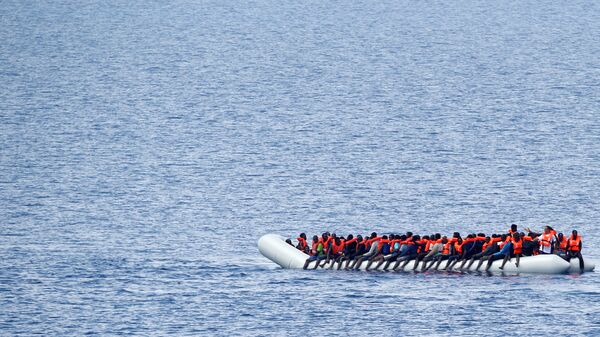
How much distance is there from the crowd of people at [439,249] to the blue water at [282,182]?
0.85 meters

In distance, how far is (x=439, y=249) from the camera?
80.6 metres

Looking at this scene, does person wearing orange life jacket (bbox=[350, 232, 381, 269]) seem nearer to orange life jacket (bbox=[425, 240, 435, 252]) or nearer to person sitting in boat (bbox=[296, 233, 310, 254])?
orange life jacket (bbox=[425, 240, 435, 252])

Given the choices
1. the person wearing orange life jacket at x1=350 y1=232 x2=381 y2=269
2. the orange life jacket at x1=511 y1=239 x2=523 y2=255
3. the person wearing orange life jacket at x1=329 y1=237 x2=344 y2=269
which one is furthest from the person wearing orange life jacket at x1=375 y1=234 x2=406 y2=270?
the orange life jacket at x1=511 y1=239 x2=523 y2=255

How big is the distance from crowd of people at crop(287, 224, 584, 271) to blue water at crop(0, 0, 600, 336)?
852 mm

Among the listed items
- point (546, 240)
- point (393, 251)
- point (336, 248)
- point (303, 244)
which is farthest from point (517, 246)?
point (303, 244)

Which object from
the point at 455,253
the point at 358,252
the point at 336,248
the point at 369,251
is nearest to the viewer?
the point at 455,253

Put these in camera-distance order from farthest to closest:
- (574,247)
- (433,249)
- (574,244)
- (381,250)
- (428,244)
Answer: (381,250), (428,244), (433,249), (574,247), (574,244)

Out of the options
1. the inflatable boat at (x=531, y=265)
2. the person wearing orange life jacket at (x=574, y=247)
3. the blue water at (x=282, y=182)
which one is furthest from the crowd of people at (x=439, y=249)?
the blue water at (x=282, y=182)

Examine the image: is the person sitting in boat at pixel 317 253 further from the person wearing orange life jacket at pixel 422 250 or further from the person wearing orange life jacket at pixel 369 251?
the person wearing orange life jacket at pixel 422 250

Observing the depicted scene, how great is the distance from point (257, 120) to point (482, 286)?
269 feet

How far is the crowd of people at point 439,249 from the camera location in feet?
258

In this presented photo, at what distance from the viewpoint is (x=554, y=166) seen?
414 feet

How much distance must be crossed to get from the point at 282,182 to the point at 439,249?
44212 mm

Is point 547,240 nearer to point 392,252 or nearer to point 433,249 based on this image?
point 433,249
